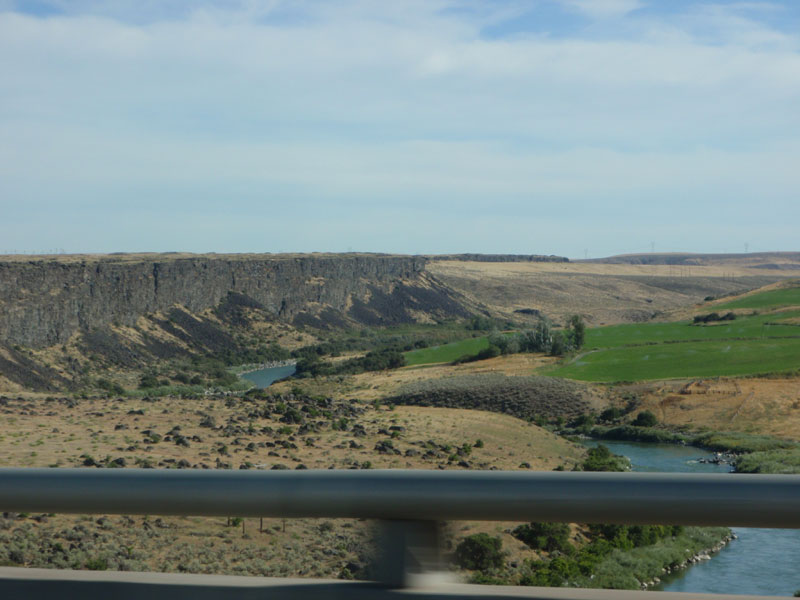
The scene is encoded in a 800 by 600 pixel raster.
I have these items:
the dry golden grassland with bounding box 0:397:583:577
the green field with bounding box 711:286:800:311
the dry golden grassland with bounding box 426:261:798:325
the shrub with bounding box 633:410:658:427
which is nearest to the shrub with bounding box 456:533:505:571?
the dry golden grassland with bounding box 0:397:583:577

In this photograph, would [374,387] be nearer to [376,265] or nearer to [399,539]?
[399,539]

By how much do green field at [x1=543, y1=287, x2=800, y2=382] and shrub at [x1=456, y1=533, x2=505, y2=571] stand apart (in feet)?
147

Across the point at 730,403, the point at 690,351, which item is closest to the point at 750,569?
the point at 730,403

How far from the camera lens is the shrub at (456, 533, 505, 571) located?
10.8ft

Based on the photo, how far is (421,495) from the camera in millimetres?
3109

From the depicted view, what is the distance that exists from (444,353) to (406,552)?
6716 cm

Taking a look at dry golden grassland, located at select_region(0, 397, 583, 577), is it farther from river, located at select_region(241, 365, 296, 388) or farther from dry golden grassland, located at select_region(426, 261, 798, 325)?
dry golden grassland, located at select_region(426, 261, 798, 325)

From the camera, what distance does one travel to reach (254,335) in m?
96.8

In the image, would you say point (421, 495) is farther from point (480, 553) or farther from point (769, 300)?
point (769, 300)

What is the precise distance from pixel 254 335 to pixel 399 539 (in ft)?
312

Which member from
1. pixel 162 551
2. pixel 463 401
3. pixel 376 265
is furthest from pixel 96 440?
pixel 376 265

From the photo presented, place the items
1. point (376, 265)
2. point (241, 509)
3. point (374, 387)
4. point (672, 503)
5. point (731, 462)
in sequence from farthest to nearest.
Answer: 1. point (376, 265)
2. point (374, 387)
3. point (731, 462)
4. point (241, 509)
5. point (672, 503)

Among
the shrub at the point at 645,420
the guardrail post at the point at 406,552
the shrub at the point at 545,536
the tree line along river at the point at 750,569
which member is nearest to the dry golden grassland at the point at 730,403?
the shrub at the point at 645,420

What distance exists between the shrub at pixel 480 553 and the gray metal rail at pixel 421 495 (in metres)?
0.22
